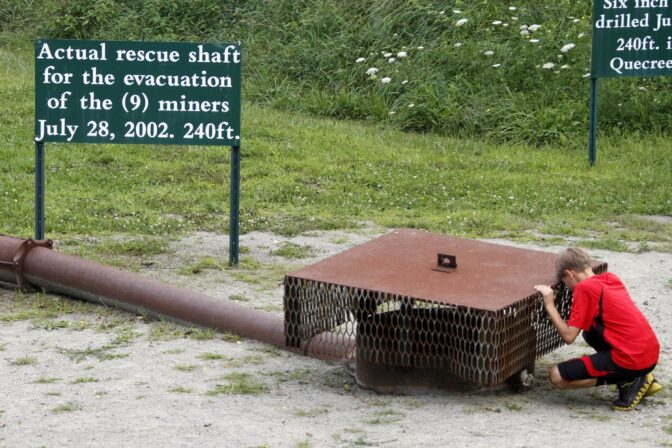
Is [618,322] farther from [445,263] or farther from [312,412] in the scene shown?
[312,412]

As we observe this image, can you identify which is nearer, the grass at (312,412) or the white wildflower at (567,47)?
the grass at (312,412)

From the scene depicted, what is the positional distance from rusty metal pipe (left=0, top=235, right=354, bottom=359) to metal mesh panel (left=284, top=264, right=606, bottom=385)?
16.4 inches

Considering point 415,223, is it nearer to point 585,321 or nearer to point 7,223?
point 7,223

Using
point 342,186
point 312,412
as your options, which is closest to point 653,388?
point 312,412

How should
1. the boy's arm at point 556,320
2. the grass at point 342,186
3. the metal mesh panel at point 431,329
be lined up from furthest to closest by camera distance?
the grass at point 342,186
the boy's arm at point 556,320
the metal mesh panel at point 431,329

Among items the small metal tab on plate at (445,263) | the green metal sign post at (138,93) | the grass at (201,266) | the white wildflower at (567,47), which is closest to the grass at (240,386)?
the small metal tab on plate at (445,263)

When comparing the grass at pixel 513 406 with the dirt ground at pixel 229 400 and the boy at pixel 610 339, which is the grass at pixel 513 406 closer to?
the dirt ground at pixel 229 400

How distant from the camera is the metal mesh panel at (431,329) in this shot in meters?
5.29

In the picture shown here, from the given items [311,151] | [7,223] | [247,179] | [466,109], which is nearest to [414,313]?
[7,223]

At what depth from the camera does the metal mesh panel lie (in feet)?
17.4

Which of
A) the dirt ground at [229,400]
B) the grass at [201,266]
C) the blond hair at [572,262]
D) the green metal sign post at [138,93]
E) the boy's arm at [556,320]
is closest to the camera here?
the dirt ground at [229,400]

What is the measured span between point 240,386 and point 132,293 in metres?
1.45

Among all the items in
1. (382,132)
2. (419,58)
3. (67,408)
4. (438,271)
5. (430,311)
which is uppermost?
(419,58)

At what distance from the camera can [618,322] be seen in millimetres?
5527
